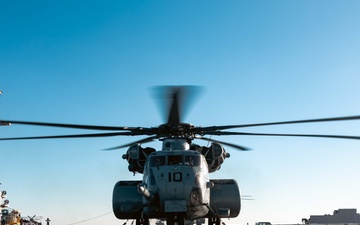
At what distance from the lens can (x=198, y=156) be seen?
18453mm

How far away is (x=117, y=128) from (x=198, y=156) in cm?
385

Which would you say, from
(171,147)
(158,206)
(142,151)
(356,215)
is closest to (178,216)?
(158,206)

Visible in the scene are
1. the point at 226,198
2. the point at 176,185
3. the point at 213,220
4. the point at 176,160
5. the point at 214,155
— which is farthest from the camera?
the point at 213,220

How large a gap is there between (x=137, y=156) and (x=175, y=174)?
12.9 ft

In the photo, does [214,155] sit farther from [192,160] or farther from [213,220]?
[213,220]

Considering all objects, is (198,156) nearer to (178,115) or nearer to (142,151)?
(178,115)

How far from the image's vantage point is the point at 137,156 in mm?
20703

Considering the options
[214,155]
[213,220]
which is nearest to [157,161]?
[214,155]

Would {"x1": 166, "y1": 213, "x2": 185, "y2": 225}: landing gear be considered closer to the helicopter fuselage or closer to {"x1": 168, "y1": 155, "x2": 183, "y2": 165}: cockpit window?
the helicopter fuselage

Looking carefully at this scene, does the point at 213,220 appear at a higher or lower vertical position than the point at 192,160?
lower

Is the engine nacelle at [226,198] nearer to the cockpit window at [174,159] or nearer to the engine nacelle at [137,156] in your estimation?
Result: the cockpit window at [174,159]

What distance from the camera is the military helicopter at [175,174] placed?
1686 centimetres

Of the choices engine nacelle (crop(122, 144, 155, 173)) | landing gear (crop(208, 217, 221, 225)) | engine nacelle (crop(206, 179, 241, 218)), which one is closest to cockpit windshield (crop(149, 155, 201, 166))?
engine nacelle (crop(122, 144, 155, 173))

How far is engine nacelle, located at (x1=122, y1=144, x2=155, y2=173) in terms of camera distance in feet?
68.0
